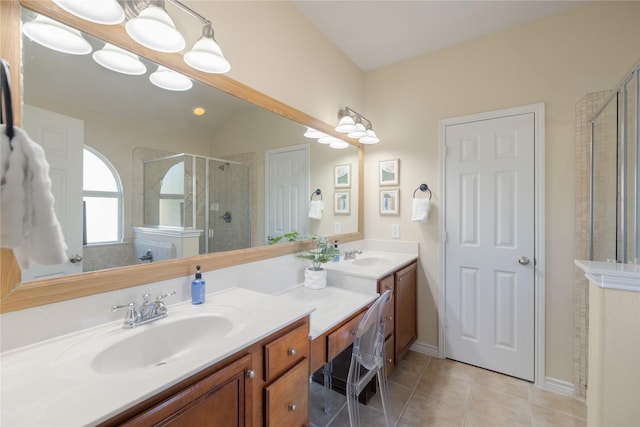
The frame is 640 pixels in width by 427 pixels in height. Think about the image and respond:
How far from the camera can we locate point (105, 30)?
→ 1.03 meters

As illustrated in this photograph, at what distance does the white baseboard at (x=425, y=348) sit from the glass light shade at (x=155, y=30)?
9.33 ft

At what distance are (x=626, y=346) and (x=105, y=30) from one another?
2.39 metres

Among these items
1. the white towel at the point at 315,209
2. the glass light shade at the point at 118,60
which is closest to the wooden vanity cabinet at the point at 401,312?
the white towel at the point at 315,209

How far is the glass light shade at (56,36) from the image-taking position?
2.95ft

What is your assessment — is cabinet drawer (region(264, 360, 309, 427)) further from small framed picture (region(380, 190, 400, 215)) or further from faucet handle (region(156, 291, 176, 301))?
small framed picture (region(380, 190, 400, 215))

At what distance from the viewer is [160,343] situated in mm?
1054

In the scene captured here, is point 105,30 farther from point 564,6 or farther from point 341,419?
point 564,6

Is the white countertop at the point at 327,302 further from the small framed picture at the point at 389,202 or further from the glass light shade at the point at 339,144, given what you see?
the glass light shade at the point at 339,144

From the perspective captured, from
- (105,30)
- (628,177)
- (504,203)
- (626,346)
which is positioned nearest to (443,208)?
(504,203)

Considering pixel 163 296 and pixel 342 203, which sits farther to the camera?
pixel 342 203

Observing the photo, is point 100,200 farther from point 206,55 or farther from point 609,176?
point 609,176

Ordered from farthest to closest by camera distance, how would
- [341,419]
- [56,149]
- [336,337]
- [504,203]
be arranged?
[504,203], [341,419], [336,337], [56,149]

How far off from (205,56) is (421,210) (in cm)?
204

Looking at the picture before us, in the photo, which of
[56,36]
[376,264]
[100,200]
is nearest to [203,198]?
[100,200]
